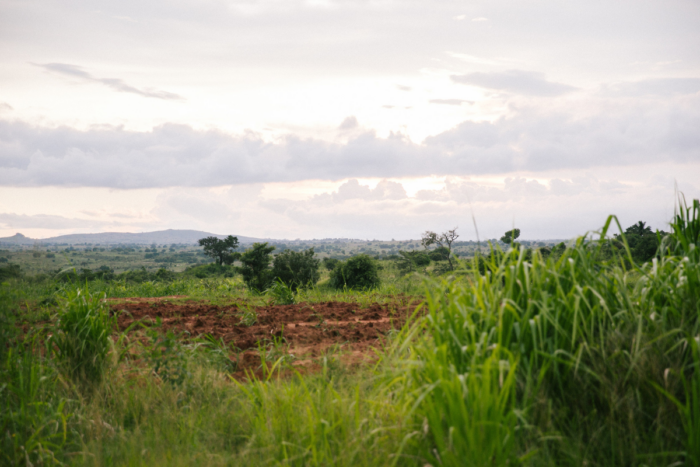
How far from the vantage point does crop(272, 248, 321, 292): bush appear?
14.3m

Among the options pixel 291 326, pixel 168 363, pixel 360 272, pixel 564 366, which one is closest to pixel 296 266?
pixel 360 272

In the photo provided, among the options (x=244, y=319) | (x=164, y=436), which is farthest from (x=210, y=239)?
(x=164, y=436)

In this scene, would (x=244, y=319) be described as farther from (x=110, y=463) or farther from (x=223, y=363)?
(x=110, y=463)

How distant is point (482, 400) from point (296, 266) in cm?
1258

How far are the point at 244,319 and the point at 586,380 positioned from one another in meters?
4.76

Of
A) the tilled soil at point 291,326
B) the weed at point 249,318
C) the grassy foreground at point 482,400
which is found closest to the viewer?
the grassy foreground at point 482,400

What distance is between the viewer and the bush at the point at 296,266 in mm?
14281

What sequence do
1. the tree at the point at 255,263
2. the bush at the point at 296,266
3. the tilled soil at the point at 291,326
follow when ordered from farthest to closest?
1. the tree at the point at 255,263
2. the bush at the point at 296,266
3. the tilled soil at the point at 291,326

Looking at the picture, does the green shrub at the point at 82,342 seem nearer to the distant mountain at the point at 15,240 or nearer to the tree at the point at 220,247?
the distant mountain at the point at 15,240

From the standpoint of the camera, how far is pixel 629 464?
256 cm

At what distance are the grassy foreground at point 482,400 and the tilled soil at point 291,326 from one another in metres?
0.89

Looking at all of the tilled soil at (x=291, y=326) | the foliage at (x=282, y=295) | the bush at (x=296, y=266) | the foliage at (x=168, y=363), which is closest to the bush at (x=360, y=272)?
the bush at (x=296, y=266)

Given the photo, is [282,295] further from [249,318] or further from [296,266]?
[296,266]

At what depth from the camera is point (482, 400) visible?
2254 mm
